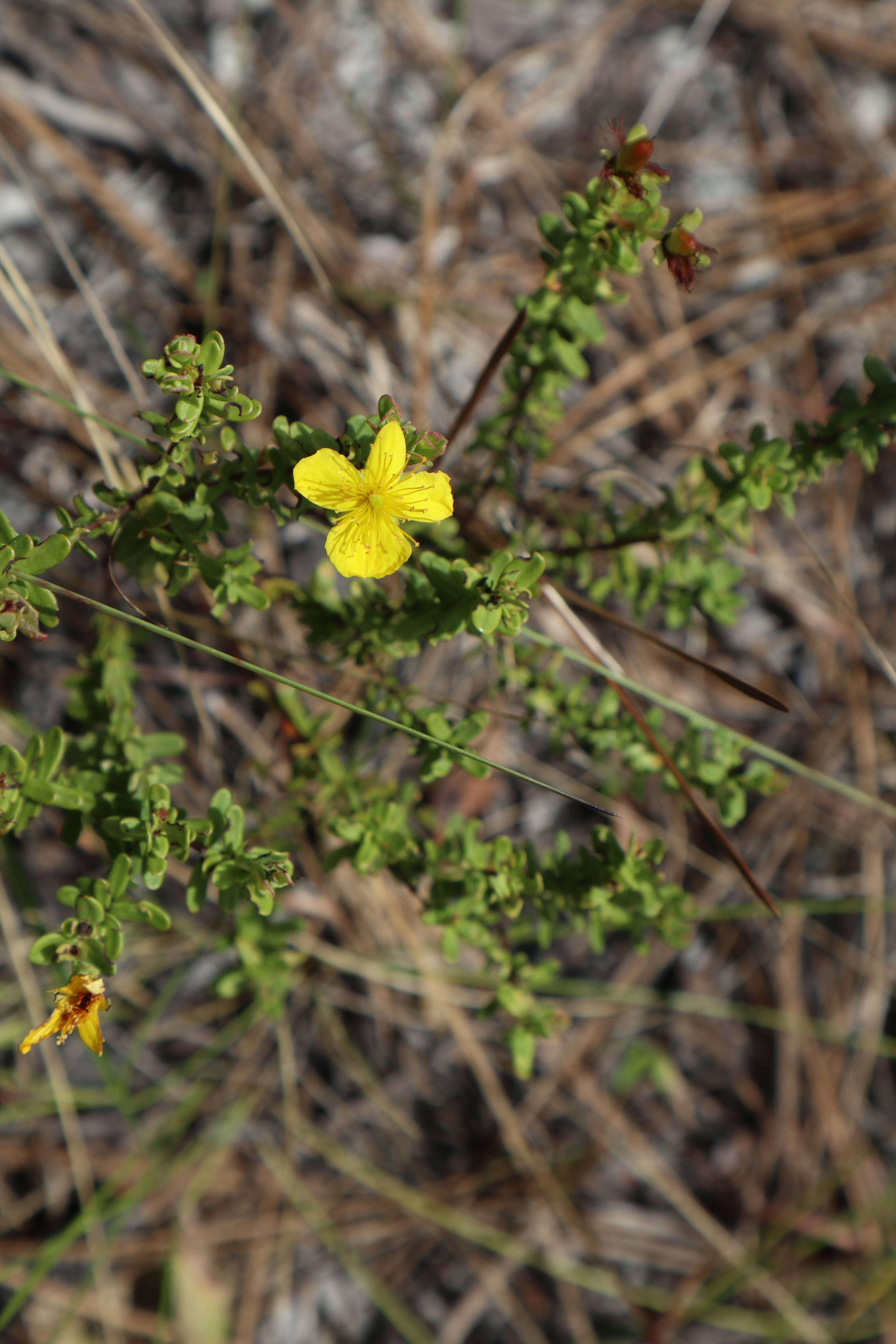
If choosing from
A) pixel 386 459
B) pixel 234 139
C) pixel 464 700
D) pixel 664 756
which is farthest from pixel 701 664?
pixel 234 139

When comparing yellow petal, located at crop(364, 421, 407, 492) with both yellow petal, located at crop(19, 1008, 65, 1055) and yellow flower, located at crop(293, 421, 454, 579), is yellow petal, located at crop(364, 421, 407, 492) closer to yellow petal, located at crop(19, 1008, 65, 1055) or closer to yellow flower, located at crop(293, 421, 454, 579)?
yellow flower, located at crop(293, 421, 454, 579)

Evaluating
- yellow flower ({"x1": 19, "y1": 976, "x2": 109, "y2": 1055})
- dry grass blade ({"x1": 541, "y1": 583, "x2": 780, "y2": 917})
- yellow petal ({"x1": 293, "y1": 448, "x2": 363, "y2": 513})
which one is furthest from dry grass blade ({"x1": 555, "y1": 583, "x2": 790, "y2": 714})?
yellow flower ({"x1": 19, "y1": 976, "x2": 109, "y2": 1055})

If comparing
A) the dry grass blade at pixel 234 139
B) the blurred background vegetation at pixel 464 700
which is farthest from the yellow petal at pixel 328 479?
the blurred background vegetation at pixel 464 700

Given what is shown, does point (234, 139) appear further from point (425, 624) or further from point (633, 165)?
point (425, 624)

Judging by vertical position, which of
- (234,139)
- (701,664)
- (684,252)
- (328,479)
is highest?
(234,139)

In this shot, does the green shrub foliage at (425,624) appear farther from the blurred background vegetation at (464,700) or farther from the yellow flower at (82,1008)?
the blurred background vegetation at (464,700)

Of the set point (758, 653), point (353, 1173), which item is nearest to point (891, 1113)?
point (758, 653)
